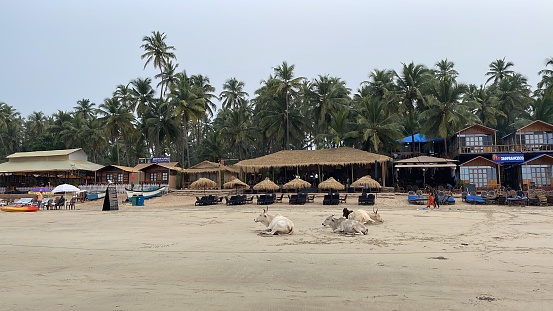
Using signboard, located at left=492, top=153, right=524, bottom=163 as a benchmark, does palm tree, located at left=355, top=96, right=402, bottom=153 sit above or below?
above

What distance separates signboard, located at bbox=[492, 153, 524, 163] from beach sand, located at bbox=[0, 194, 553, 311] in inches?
915

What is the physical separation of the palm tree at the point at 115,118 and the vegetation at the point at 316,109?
12 cm

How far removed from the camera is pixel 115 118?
49344mm

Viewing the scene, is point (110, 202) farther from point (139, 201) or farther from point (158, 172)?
point (158, 172)

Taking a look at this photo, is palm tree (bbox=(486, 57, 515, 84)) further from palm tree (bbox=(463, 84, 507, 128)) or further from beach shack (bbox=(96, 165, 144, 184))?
beach shack (bbox=(96, 165, 144, 184))

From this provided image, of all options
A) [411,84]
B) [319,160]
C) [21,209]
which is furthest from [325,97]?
[21,209]

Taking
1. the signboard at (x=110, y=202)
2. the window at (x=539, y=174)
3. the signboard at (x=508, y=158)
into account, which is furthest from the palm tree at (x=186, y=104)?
the window at (x=539, y=174)

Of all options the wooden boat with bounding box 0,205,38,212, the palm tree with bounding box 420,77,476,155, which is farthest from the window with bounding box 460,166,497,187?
the wooden boat with bounding box 0,205,38,212

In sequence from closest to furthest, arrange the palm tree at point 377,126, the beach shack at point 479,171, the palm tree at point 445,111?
1. the beach shack at point 479,171
2. the palm tree at point 445,111
3. the palm tree at point 377,126

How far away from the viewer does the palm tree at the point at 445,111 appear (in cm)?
3822

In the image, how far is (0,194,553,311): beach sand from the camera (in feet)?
18.8

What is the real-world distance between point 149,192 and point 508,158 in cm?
3000

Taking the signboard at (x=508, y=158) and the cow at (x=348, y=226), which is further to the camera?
the signboard at (x=508, y=158)

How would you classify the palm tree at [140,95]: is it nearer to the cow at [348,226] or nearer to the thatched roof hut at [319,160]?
the thatched roof hut at [319,160]
